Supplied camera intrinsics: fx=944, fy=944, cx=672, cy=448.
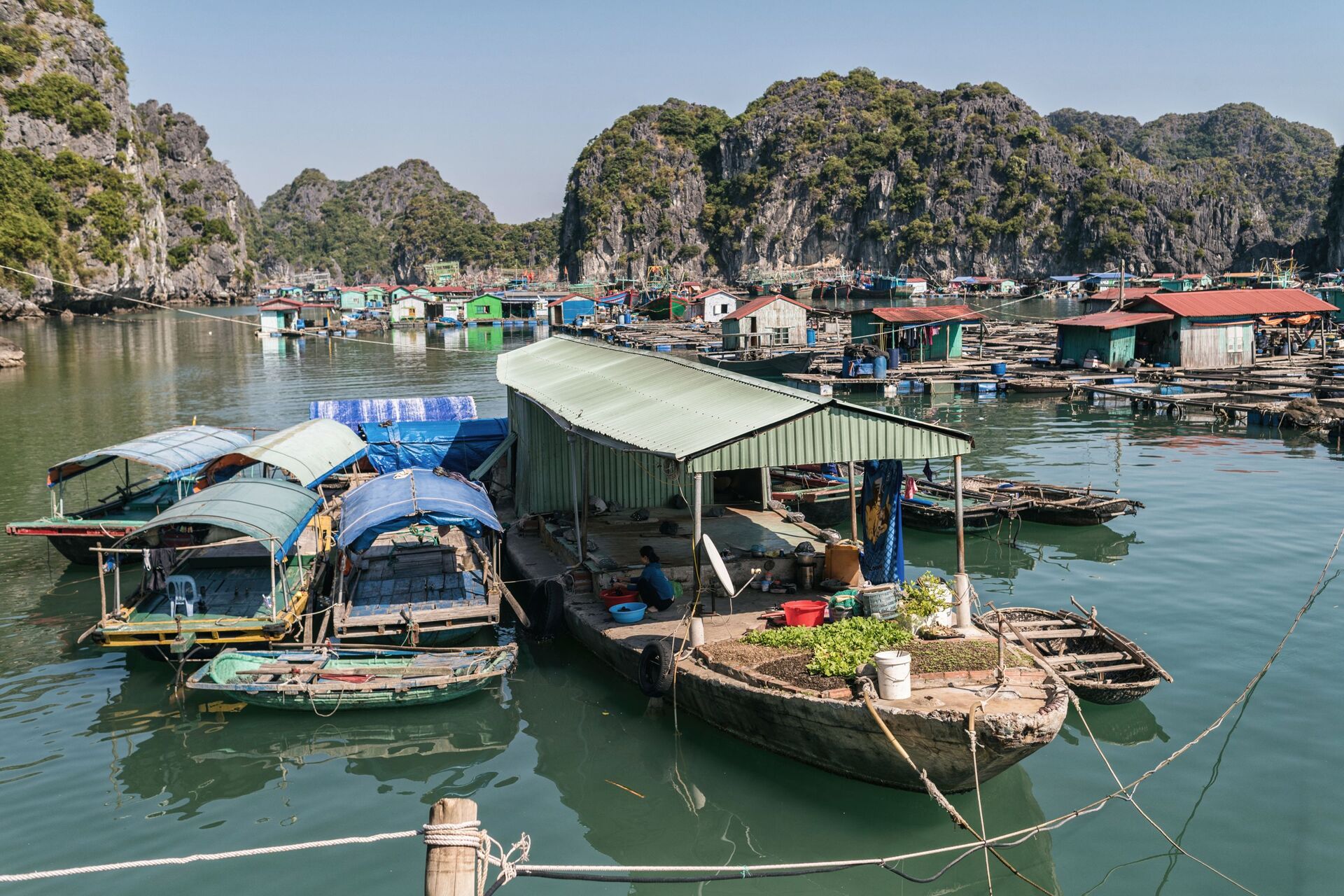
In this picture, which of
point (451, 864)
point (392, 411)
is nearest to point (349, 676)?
point (451, 864)

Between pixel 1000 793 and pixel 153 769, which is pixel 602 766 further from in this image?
pixel 153 769

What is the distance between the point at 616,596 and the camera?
45.3 ft

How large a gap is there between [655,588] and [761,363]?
23771 millimetres

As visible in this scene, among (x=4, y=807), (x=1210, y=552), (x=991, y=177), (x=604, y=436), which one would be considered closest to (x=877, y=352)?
(x=1210, y=552)

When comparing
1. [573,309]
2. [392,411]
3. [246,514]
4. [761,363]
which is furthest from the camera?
[573,309]

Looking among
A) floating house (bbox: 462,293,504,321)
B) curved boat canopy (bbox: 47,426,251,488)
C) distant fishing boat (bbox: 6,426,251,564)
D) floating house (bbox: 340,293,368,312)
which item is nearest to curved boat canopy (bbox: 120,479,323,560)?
distant fishing boat (bbox: 6,426,251,564)

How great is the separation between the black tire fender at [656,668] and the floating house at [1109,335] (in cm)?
3741

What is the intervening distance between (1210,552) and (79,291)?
93662 mm

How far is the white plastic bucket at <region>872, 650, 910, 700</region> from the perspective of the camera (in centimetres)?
937

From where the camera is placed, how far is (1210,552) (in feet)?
62.7

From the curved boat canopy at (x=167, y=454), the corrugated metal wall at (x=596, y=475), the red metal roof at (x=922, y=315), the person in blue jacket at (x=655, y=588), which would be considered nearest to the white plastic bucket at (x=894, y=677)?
the person in blue jacket at (x=655, y=588)

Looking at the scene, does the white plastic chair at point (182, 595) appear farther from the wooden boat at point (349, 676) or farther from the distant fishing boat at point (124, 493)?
the distant fishing boat at point (124, 493)

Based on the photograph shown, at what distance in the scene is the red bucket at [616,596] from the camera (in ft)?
45.0

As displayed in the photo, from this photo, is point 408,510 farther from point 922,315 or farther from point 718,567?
point 922,315
